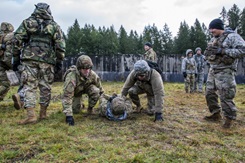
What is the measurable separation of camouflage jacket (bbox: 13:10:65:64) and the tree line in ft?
102

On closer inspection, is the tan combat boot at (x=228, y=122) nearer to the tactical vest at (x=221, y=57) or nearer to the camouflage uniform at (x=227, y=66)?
the camouflage uniform at (x=227, y=66)


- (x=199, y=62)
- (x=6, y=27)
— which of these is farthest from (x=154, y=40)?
(x=6, y=27)

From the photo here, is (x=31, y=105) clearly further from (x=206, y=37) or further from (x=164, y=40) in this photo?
(x=164, y=40)

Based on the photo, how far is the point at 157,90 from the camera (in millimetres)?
4559

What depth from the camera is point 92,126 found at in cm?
416

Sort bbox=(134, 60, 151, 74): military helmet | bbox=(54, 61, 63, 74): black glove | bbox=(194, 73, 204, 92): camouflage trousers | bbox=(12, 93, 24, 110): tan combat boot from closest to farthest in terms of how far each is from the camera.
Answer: bbox=(134, 60, 151, 74): military helmet
bbox=(54, 61, 63, 74): black glove
bbox=(12, 93, 24, 110): tan combat boot
bbox=(194, 73, 204, 92): camouflage trousers

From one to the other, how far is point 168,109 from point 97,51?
1422 inches

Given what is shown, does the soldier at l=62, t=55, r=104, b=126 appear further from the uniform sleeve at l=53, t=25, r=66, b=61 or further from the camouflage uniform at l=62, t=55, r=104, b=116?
the uniform sleeve at l=53, t=25, r=66, b=61

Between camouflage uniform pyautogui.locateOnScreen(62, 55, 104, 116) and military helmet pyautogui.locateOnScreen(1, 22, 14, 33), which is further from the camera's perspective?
military helmet pyautogui.locateOnScreen(1, 22, 14, 33)

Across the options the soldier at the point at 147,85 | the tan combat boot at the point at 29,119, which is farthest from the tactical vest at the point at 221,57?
the tan combat boot at the point at 29,119

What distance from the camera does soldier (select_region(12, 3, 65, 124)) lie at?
14.0 feet

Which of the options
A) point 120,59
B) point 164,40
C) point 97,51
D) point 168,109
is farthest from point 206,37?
point 168,109

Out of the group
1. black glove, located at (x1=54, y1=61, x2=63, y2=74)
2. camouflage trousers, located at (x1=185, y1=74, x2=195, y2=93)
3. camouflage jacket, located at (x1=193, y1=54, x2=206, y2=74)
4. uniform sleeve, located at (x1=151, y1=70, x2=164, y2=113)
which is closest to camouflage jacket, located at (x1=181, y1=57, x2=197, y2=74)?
camouflage trousers, located at (x1=185, y1=74, x2=195, y2=93)

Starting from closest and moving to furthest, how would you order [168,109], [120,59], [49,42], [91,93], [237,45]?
[237,45] < [49,42] < [91,93] < [168,109] < [120,59]
